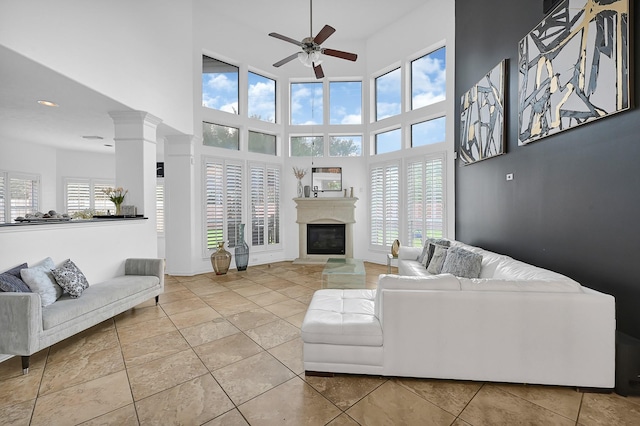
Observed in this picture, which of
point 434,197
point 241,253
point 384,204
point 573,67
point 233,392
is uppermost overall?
point 573,67

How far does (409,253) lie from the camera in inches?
193

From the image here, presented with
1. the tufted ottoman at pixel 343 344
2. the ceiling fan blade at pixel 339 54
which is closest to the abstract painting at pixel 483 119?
the ceiling fan blade at pixel 339 54

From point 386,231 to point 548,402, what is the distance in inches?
187

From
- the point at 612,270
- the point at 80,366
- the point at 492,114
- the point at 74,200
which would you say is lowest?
the point at 80,366

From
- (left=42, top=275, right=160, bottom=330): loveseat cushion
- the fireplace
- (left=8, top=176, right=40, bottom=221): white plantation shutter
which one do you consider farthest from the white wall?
(left=8, top=176, right=40, bottom=221): white plantation shutter

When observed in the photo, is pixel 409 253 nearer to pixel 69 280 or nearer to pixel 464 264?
pixel 464 264

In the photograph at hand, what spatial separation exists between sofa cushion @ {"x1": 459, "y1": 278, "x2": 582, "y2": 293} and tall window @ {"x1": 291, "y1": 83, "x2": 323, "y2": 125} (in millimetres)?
5921

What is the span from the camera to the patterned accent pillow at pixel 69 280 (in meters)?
2.90

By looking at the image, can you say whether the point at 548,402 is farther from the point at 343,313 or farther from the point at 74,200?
the point at 74,200

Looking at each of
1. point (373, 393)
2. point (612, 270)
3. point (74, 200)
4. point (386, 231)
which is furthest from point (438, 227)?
point (74, 200)

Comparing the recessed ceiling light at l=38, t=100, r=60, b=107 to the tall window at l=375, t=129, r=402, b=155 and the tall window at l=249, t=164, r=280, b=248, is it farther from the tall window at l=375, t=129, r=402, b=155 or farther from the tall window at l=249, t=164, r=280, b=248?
the tall window at l=375, t=129, r=402, b=155

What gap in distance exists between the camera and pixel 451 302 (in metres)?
2.07

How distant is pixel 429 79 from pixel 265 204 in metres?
4.46

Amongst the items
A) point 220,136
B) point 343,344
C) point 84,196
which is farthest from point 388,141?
point 84,196
